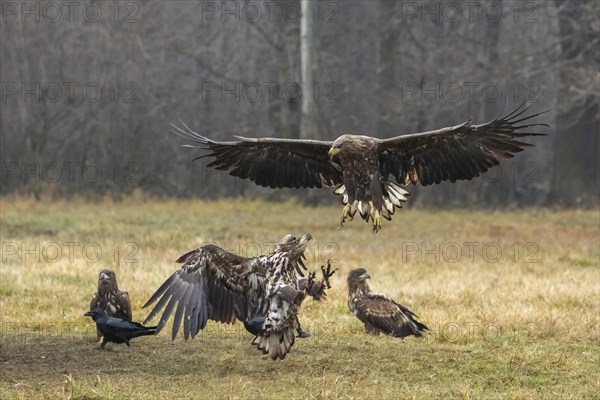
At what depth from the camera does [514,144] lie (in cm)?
848

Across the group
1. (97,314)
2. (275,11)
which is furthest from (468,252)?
(275,11)

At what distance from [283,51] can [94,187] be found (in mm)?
6443

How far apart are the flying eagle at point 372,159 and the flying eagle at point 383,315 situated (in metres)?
1.00

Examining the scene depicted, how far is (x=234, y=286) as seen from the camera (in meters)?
8.12

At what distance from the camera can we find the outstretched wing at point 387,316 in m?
9.33

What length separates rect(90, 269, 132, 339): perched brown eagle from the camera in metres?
9.30

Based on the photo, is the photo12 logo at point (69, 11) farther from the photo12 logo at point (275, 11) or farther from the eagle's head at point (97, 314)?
the eagle's head at point (97, 314)

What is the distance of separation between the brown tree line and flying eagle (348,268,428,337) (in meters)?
14.8

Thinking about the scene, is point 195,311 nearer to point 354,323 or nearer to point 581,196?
point 354,323

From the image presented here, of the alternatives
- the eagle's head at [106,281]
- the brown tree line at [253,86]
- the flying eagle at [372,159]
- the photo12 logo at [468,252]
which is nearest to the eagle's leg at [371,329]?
the flying eagle at [372,159]

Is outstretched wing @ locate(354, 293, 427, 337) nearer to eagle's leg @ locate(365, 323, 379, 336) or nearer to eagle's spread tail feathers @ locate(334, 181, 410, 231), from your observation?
eagle's leg @ locate(365, 323, 379, 336)

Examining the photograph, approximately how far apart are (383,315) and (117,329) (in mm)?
2342

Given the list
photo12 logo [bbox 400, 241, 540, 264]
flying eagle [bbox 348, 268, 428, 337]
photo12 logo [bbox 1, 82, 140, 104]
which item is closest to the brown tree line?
photo12 logo [bbox 1, 82, 140, 104]

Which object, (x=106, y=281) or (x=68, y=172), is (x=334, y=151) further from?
(x=68, y=172)
